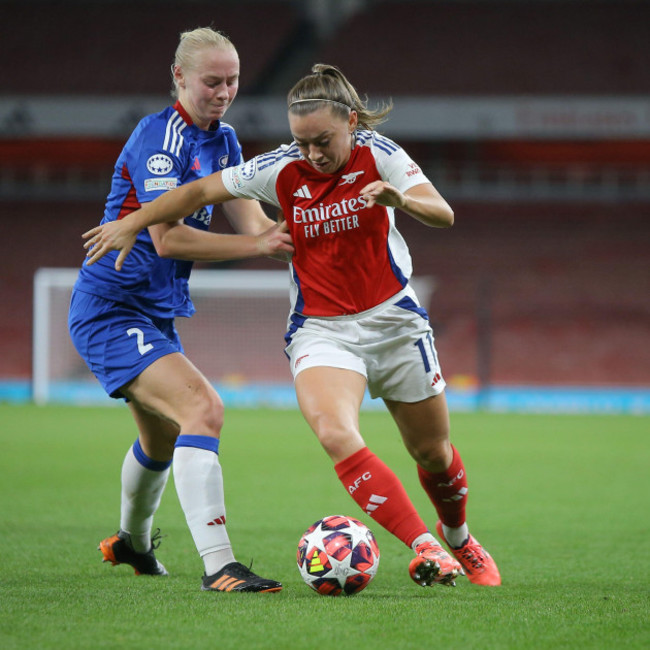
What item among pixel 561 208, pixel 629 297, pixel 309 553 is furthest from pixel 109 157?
pixel 309 553

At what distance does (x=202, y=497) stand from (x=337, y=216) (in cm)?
119

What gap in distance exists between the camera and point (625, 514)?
628 centimetres

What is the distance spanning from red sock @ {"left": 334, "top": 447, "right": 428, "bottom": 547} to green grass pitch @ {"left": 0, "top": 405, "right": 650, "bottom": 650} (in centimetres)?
25

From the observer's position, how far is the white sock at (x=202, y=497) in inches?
146

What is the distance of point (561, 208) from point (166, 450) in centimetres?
2032

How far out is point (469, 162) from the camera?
77.2ft

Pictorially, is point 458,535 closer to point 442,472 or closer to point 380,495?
point 442,472

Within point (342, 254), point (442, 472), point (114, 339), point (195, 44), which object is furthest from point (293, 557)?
point (195, 44)

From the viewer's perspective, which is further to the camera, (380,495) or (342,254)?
(342,254)

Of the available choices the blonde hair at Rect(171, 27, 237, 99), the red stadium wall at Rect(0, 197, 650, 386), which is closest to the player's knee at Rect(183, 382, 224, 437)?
the blonde hair at Rect(171, 27, 237, 99)

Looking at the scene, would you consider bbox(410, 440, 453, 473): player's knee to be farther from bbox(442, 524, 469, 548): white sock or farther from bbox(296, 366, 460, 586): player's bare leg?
bbox(296, 366, 460, 586): player's bare leg

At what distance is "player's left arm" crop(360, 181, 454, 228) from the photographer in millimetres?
3410

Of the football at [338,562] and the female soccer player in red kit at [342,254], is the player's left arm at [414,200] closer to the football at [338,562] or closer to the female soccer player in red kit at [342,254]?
the female soccer player in red kit at [342,254]

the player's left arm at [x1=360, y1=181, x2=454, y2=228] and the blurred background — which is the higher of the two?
the blurred background
